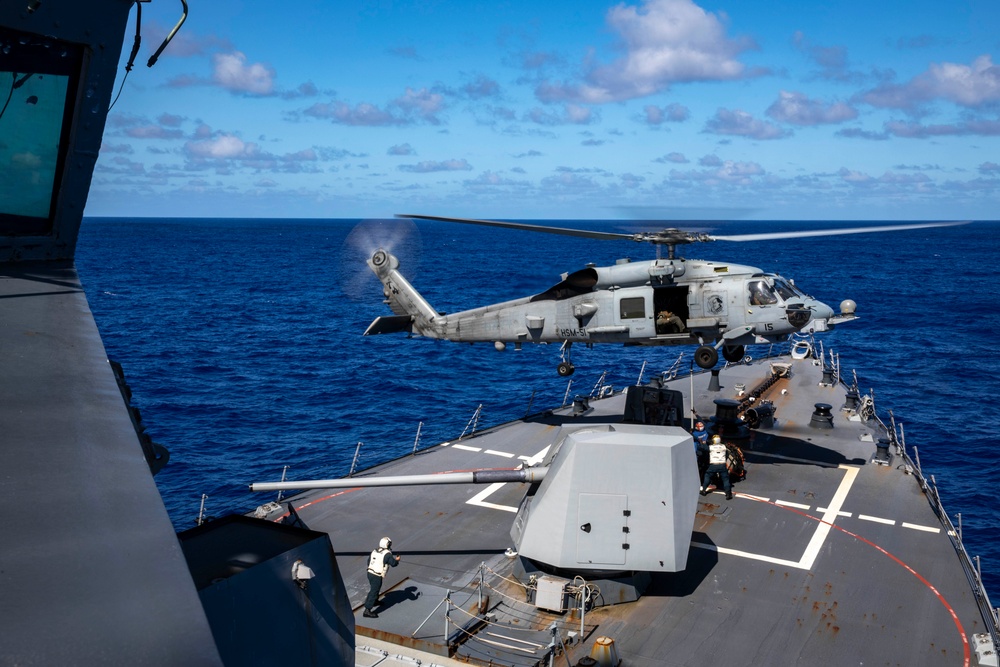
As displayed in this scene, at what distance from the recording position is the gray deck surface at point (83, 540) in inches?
76.4

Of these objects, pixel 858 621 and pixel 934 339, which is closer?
pixel 858 621

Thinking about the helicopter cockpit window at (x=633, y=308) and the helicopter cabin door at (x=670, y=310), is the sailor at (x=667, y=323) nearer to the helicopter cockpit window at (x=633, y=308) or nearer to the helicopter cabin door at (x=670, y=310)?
the helicopter cabin door at (x=670, y=310)

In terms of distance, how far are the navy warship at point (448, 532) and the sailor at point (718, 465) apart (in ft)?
1.42

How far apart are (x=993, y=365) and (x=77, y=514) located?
54916mm

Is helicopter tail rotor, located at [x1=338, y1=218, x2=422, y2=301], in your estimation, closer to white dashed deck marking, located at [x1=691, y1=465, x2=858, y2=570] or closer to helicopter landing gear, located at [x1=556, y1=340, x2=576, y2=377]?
helicopter landing gear, located at [x1=556, y1=340, x2=576, y2=377]

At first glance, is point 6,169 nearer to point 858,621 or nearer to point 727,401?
point 858,621

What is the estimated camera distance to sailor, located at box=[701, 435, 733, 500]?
17359 millimetres

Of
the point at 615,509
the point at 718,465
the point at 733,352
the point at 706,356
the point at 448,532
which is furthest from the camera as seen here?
the point at 733,352

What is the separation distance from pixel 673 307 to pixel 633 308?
1.05 m

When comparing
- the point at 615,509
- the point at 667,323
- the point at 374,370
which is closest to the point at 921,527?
the point at 667,323

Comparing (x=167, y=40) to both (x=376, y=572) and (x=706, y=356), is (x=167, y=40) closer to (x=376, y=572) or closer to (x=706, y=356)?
(x=376, y=572)

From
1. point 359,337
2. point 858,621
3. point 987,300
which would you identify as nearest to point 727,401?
point 858,621

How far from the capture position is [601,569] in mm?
12516

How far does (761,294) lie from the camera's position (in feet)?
65.7
